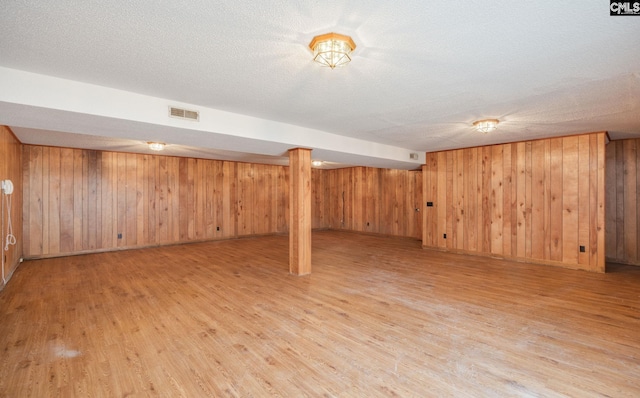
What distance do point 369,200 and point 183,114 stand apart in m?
7.43

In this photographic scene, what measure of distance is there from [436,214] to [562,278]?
2.77 metres

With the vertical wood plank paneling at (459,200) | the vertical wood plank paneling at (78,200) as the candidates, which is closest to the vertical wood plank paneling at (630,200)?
the vertical wood plank paneling at (459,200)

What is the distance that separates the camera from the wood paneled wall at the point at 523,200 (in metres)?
4.84

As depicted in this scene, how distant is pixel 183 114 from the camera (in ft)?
10.7

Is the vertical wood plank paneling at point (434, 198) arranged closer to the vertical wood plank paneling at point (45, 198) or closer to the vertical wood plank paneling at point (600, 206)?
the vertical wood plank paneling at point (600, 206)

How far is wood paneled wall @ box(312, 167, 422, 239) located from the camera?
28.8 feet

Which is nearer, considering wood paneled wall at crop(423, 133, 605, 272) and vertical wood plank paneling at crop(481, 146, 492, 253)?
wood paneled wall at crop(423, 133, 605, 272)

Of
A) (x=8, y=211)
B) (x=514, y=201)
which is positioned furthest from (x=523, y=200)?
(x=8, y=211)

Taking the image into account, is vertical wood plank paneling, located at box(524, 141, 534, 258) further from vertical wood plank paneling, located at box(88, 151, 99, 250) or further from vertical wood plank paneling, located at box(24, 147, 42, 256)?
vertical wood plank paneling, located at box(24, 147, 42, 256)

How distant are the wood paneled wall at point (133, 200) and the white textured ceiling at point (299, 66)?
3.82 metres

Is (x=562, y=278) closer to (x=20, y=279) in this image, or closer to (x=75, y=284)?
(x=75, y=284)

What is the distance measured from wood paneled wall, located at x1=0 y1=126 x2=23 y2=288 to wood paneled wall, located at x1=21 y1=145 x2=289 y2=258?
0.47 meters

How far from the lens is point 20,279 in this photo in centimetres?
430

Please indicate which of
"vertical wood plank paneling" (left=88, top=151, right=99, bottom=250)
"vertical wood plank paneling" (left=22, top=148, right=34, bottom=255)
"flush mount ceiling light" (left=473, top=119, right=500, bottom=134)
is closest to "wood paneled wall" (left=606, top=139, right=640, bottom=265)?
"flush mount ceiling light" (left=473, top=119, right=500, bottom=134)
